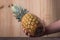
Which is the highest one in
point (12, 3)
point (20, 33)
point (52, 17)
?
point (12, 3)

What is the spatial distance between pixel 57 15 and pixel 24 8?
0.74 ft

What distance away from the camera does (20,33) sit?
1.04m

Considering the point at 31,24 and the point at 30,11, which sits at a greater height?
the point at 30,11

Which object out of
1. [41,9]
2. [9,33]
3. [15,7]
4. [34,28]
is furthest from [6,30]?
[34,28]

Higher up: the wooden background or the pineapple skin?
the wooden background

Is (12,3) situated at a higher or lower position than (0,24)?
higher

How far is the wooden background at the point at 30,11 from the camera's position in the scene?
1041 millimetres

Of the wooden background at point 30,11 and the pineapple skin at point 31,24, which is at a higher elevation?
the wooden background at point 30,11

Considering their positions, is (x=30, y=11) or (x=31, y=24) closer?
(x=31, y=24)

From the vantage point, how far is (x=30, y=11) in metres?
1.05

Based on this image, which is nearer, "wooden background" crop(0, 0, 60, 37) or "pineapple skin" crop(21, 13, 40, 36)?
→ "pineapple skin" crop(21, 13, 40, 36)

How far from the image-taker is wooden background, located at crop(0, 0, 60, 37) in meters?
Result: 1.04

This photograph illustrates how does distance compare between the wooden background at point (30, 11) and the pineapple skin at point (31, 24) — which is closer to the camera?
the pineapple skin at point (31, 24)

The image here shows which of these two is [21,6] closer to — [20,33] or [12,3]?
[12,3]
